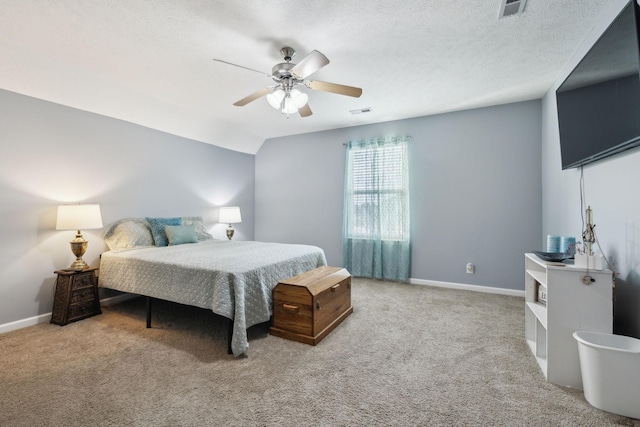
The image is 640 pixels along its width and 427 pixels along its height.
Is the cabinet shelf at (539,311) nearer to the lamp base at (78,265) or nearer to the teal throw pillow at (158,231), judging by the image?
the teal throw pillow at (158,231)

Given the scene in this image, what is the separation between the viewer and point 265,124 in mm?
4625

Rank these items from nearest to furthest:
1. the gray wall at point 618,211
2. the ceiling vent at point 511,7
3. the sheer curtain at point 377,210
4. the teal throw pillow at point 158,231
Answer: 1. the gray wall at point 618,211
2. the ceiling vent at point 511,7
3. the teal throw pillow at point 158,231
4. the sheer curtain at point 377,210

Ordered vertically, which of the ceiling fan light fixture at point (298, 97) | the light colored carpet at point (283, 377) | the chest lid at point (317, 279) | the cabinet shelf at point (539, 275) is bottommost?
the light colored carpet at point (283, 377)

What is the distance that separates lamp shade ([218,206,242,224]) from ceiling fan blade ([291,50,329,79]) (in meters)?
3.01

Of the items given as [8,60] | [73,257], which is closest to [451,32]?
[8,60]

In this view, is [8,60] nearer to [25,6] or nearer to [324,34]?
[25,6]

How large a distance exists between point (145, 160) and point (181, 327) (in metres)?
2.32

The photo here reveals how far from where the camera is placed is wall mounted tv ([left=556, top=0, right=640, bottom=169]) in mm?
1519

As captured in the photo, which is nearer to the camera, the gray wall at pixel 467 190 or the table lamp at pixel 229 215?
the gray wall at pixel 467 190

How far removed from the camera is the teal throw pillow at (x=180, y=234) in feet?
11.8

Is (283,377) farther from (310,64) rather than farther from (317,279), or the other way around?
(310,64)

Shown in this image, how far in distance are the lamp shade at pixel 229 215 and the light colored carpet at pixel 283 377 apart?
2.02 meters

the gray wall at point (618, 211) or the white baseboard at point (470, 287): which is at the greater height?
the gray wall at point (618, 211)

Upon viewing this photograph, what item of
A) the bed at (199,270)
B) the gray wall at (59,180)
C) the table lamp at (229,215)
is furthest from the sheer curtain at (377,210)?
the gray wall at (59,180)
